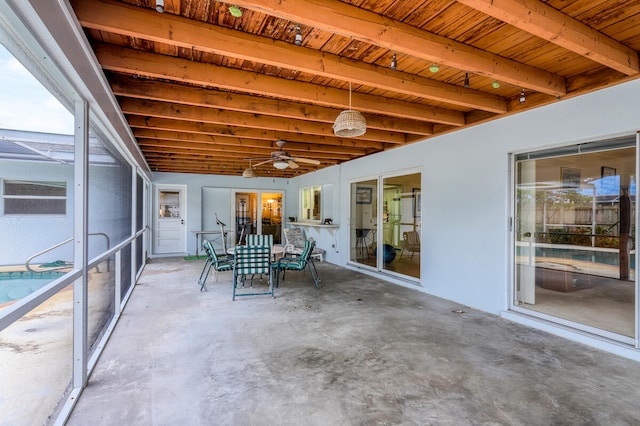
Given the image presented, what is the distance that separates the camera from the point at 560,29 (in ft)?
6.79

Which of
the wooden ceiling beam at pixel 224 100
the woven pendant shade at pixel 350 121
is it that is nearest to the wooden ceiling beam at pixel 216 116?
the wooden ceiling beam at pixel 224 100

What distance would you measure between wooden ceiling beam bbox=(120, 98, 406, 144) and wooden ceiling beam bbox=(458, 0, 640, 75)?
2823mm

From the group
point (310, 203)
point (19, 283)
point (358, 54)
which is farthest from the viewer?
point (310, 203)

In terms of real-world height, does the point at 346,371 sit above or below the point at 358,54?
below

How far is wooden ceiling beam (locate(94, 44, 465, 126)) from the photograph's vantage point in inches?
99.6

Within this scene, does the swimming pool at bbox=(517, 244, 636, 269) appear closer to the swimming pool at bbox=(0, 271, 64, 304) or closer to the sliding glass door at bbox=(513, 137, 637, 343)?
the sliding glass door at bbox=(513, 137, 637, 343)

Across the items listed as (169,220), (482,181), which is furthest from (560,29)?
(169,220)

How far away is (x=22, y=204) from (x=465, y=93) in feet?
12.3

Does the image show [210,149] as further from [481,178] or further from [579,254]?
[579,254]

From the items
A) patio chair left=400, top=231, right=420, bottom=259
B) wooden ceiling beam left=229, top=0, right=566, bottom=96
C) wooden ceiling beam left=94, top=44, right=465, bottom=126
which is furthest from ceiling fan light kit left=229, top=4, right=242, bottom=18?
patio chair left=400, top=231, right=420, bottom=259

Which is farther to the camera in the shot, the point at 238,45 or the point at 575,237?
the point at 575,237

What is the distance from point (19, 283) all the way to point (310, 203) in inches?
310

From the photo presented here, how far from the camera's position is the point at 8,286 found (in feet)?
4.36

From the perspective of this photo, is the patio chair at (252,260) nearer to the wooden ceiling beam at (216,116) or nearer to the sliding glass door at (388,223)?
the wooden ceiling beam at (216,116)
